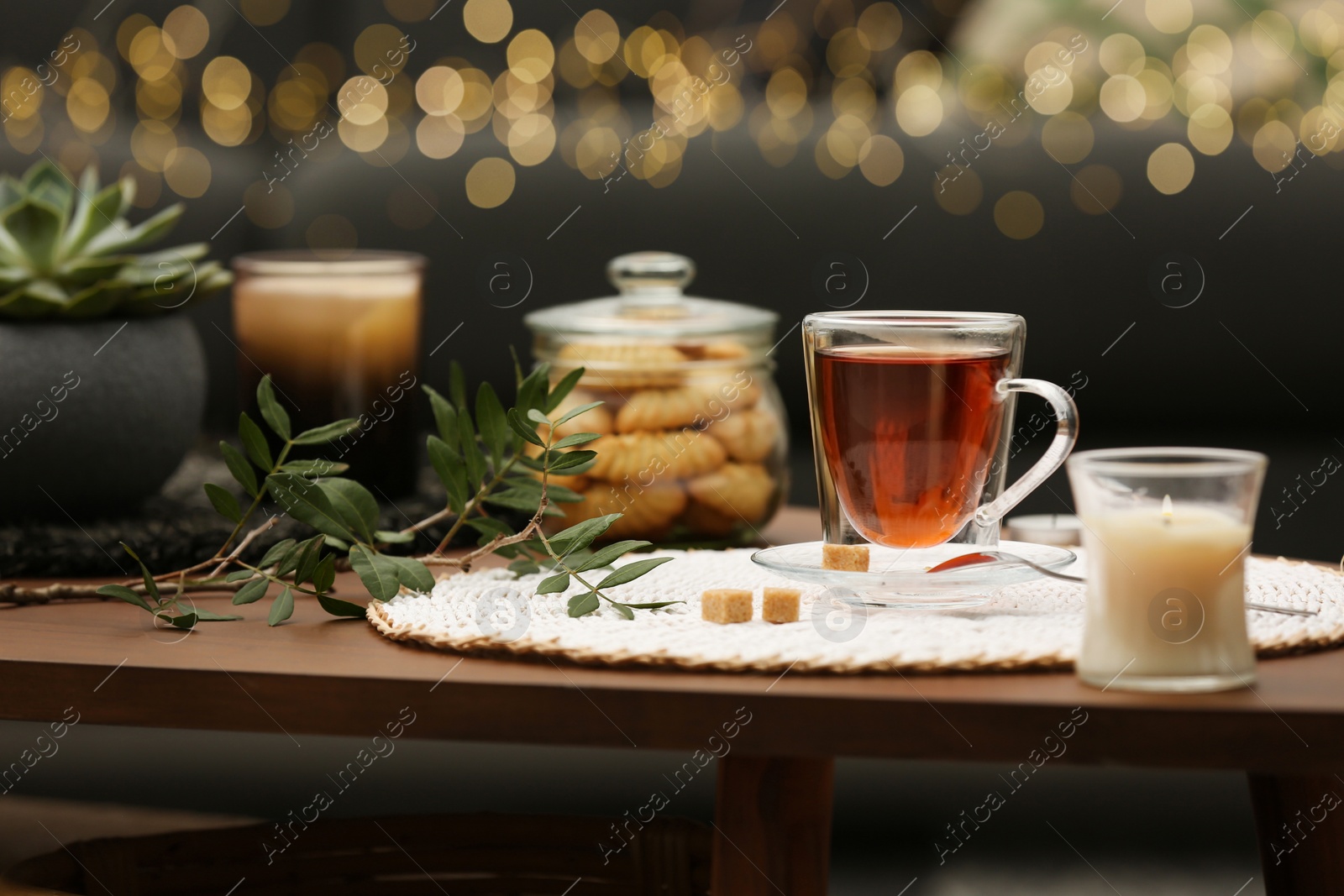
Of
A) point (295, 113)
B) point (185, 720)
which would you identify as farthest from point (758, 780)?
point (295, 113)

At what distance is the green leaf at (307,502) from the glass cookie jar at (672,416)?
216mm

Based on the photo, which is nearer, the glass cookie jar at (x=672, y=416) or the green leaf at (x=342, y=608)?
the green leaf at (x=342, y=608)

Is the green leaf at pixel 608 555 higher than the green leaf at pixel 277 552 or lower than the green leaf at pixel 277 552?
higher

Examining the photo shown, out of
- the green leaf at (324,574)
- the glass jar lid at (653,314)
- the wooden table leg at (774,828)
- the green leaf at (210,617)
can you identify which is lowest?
the wooden table leg at (774,828)

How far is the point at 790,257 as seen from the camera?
5.91ft

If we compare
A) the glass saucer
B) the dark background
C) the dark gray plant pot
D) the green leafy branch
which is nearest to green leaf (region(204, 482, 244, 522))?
the green leafy branch

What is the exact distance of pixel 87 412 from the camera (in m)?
0.93

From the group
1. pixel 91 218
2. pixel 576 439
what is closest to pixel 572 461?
pixel 576 439

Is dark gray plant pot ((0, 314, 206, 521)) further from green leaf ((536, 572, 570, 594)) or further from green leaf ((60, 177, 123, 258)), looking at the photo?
green leaf ((536, 572, 570, 594))

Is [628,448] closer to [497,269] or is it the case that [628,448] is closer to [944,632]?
[944,632]

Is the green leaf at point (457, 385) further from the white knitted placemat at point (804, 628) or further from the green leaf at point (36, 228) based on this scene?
the green leaf at point (36, 228)

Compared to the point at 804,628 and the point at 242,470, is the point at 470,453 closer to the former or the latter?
the point at 242,470

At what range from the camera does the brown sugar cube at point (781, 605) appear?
648 millimetres

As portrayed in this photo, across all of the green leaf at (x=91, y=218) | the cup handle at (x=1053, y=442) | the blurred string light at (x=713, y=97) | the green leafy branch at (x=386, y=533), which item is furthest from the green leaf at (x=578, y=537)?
the blurred string light at (x=713, y=97)
